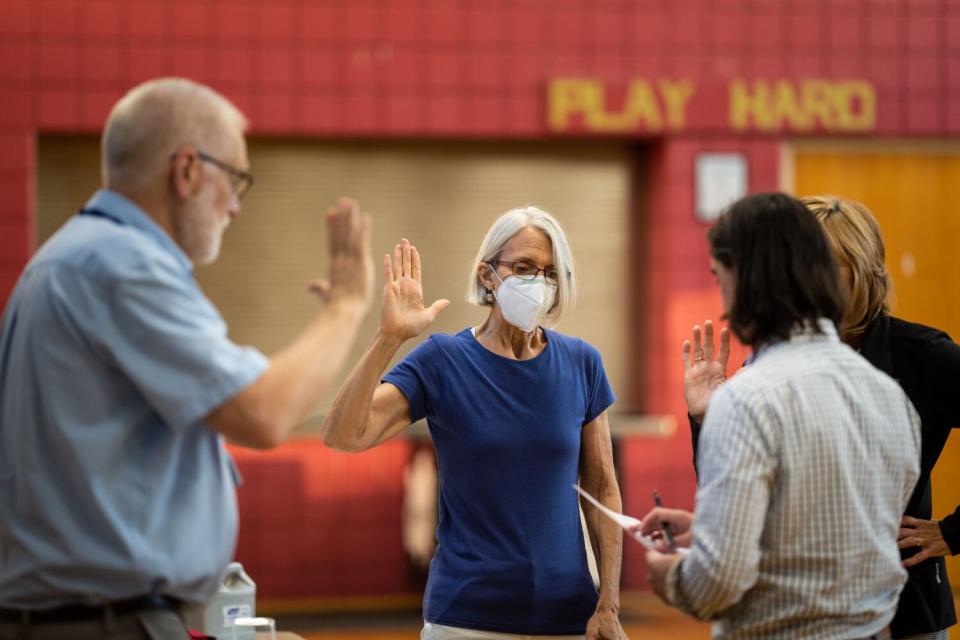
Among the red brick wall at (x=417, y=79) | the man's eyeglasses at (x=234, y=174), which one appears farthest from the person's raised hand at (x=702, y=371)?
the red brick wall at (x=417, y=79)

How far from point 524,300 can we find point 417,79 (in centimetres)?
380

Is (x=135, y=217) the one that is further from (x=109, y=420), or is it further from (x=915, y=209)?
(x=915, y=209)

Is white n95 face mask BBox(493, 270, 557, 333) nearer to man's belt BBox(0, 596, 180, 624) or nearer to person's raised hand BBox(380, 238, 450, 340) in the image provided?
person's raised hand BBox(380, 238, 450, 340)

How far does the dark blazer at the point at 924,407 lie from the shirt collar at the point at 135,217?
1038 millimetres

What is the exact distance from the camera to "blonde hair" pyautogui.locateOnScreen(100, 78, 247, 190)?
1.73m

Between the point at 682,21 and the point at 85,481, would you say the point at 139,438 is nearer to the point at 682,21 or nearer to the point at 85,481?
the point at 85,481

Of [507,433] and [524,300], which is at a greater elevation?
[524,300]

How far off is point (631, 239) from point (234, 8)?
2.28 m

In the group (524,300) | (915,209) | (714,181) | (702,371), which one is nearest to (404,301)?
(524,300)

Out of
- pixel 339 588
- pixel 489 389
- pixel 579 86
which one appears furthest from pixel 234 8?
pixel 489 389

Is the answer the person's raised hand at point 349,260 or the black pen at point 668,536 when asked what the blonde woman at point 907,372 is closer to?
the black pen at point 668,536

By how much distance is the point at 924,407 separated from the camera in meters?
2.33

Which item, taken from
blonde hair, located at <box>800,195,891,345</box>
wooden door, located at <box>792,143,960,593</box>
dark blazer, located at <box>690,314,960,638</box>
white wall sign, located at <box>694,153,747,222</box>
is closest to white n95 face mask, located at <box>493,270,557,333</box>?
dark blazer, located at <box>690,314,960,638</box>

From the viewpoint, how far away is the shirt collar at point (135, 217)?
1743 millimetres
